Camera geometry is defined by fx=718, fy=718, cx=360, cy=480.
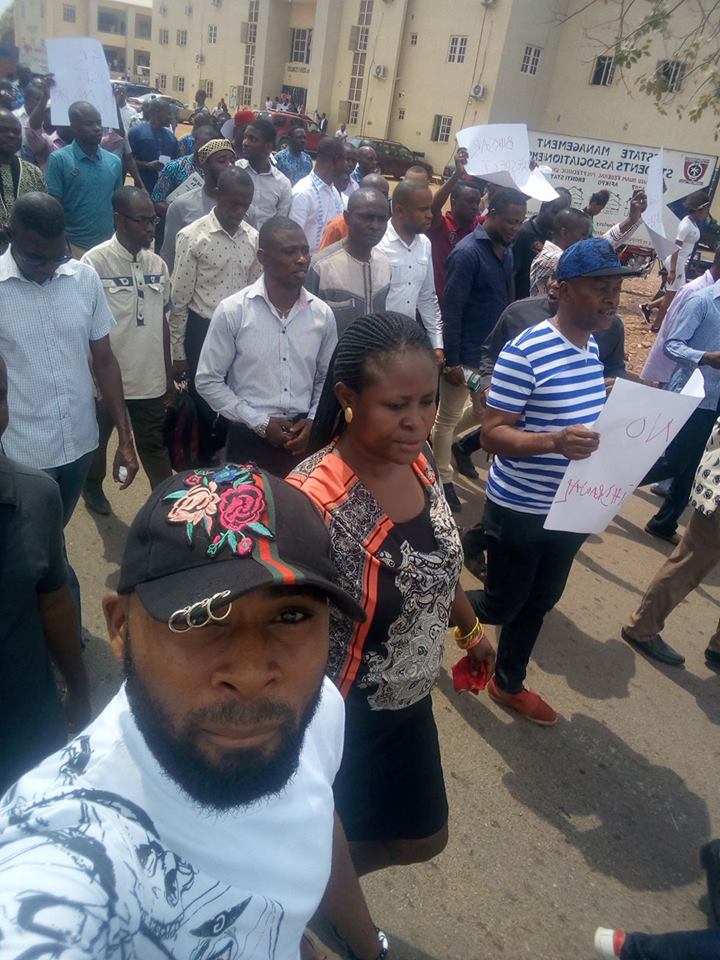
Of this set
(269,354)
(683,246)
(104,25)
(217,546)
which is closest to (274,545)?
(217,546)

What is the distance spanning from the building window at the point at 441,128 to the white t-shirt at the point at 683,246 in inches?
1092

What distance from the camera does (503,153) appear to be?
5.82 m

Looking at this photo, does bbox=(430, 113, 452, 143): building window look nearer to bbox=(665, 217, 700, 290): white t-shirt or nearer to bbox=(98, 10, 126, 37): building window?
bbox=(665, 217, 700, 290): white t-shirt

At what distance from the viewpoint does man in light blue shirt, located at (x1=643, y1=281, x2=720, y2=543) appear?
14.8 feet

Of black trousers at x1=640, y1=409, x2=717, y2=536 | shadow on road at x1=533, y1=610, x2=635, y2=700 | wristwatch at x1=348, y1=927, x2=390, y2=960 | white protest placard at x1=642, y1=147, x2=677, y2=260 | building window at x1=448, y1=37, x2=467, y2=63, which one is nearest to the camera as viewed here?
wristwatch at x1=348, y1=927, x2=390, y2=960

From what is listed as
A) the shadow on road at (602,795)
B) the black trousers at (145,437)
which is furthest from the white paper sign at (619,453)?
the black trousers at (145,437)

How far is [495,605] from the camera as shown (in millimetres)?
2926

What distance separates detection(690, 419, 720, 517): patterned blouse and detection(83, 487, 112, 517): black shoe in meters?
3.20

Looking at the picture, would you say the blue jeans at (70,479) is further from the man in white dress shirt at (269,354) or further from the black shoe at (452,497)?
the black shoe at (452,497)

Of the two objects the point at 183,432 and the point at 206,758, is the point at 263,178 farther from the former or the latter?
the point at 206,758

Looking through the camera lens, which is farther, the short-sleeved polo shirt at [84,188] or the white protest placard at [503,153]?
the white protest placard at [503,153]

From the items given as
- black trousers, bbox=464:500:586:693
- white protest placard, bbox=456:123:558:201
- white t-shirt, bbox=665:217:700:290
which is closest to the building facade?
white t-shirt, bbox=665:217:700:290

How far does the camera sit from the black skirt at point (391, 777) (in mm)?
1917

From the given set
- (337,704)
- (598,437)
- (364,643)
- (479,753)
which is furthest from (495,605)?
A: (337,704)
